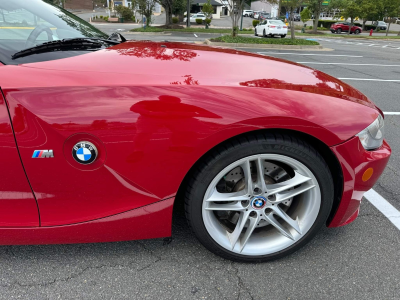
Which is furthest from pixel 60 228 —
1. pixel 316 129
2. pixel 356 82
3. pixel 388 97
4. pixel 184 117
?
pixel 356 82

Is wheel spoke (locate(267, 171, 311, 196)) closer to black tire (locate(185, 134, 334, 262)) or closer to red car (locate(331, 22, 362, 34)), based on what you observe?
black tire (locate(185, 134, 334, 262))

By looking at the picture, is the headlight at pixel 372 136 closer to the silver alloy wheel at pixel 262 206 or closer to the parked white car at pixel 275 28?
the silver alloy wheel at pixel 262 206

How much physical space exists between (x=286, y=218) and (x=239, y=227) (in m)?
0.28

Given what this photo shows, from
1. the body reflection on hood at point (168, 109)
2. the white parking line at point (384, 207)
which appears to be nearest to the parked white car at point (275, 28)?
the white parking line at point (384, 207)

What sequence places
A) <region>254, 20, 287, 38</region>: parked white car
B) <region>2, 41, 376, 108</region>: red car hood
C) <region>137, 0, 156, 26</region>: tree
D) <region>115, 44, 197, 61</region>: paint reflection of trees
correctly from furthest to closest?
1. <region>137, 0, 156, 26</region>: tree
2. <region>254, 20, 287, 38</region>: parked white car
3. <region>115, 44, 197, 61</region>: paint reflection of trees
4. <region>2, 41, 376, 108</region>: red car hood

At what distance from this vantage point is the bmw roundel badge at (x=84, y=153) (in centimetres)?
142

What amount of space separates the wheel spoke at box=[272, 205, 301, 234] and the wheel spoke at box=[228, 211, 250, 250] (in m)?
0.17

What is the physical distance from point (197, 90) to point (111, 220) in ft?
2.64

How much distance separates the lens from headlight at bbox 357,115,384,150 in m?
1.70

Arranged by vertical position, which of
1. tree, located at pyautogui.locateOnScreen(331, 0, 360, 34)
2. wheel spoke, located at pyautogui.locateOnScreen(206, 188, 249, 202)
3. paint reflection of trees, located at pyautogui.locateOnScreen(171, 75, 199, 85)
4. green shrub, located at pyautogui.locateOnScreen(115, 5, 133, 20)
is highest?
tree, located at pyautogui.locateOnScreen(331, 0, 360, 34)

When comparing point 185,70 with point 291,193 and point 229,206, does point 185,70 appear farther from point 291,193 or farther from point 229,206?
point 291,193

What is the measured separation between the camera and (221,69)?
5.86 ft

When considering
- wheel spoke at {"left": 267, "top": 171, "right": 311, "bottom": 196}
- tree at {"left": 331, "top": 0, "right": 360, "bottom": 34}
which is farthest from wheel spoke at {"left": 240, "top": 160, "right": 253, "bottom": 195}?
tree at {"left": 331, "top": 0, "right": 360, "bottom": 34}

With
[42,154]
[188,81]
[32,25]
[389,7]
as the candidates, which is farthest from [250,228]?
[389,7]
